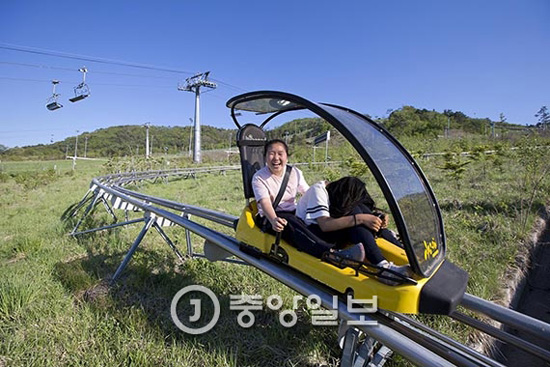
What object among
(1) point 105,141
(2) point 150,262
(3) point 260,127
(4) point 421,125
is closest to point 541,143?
(3) point 260,127

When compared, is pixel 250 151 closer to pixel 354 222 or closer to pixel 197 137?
pixel 354 222

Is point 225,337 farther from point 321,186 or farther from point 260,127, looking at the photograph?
point 260,127

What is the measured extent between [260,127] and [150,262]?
2.20 meters

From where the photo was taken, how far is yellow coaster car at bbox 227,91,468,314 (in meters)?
1.61

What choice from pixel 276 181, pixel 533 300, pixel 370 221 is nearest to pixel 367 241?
pixel 370 221

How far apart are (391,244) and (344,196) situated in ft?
1.68

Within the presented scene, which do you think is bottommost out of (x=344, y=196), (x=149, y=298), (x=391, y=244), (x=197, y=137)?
(x=149, y=298)

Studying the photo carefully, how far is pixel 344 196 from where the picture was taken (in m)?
2.38

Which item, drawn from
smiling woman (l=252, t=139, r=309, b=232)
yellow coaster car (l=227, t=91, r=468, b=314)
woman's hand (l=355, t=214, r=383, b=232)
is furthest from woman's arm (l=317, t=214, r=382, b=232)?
smiling woman (l=252, t=139, r=309, b=232)

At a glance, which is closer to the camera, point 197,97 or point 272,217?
point 272,217

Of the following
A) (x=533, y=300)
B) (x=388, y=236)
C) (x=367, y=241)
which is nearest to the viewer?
(x=367, y=241)

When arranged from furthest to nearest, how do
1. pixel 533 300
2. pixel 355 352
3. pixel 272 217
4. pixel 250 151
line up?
pixel 533 300, pixel 250 151, pixel 272 217, pixel 355 352

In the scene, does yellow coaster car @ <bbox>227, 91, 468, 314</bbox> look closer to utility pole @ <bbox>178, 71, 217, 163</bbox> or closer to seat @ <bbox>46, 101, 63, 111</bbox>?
seat @ <bbox>46, 101, 63, 111</bbox>

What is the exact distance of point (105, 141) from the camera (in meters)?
97.9
